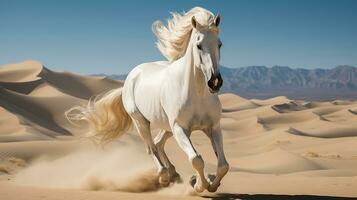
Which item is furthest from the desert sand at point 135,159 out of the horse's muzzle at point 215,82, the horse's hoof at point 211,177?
the horse's muzzle at point 215,82

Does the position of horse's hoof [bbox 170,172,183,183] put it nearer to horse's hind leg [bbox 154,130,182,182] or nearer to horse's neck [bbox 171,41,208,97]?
horse's hind leg [bbox 154,130,182,182]

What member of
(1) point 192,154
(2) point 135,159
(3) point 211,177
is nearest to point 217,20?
(1) point 192,154

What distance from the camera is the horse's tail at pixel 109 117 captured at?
31.8ft

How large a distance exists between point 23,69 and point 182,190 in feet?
181

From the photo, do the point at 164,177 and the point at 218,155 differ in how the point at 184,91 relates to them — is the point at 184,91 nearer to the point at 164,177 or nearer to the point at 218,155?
the point at 218,155

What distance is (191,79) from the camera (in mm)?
6566

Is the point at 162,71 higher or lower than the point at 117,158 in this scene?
higher

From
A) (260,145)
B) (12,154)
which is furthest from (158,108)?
(260,145)

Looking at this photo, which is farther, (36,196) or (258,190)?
(258,190)

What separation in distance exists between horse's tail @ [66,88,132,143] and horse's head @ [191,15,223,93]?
3.53m

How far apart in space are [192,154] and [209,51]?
1.30m

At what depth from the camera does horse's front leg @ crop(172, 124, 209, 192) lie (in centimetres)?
636

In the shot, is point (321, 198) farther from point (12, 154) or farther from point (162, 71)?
point (12, 154)

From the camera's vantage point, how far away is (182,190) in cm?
777
